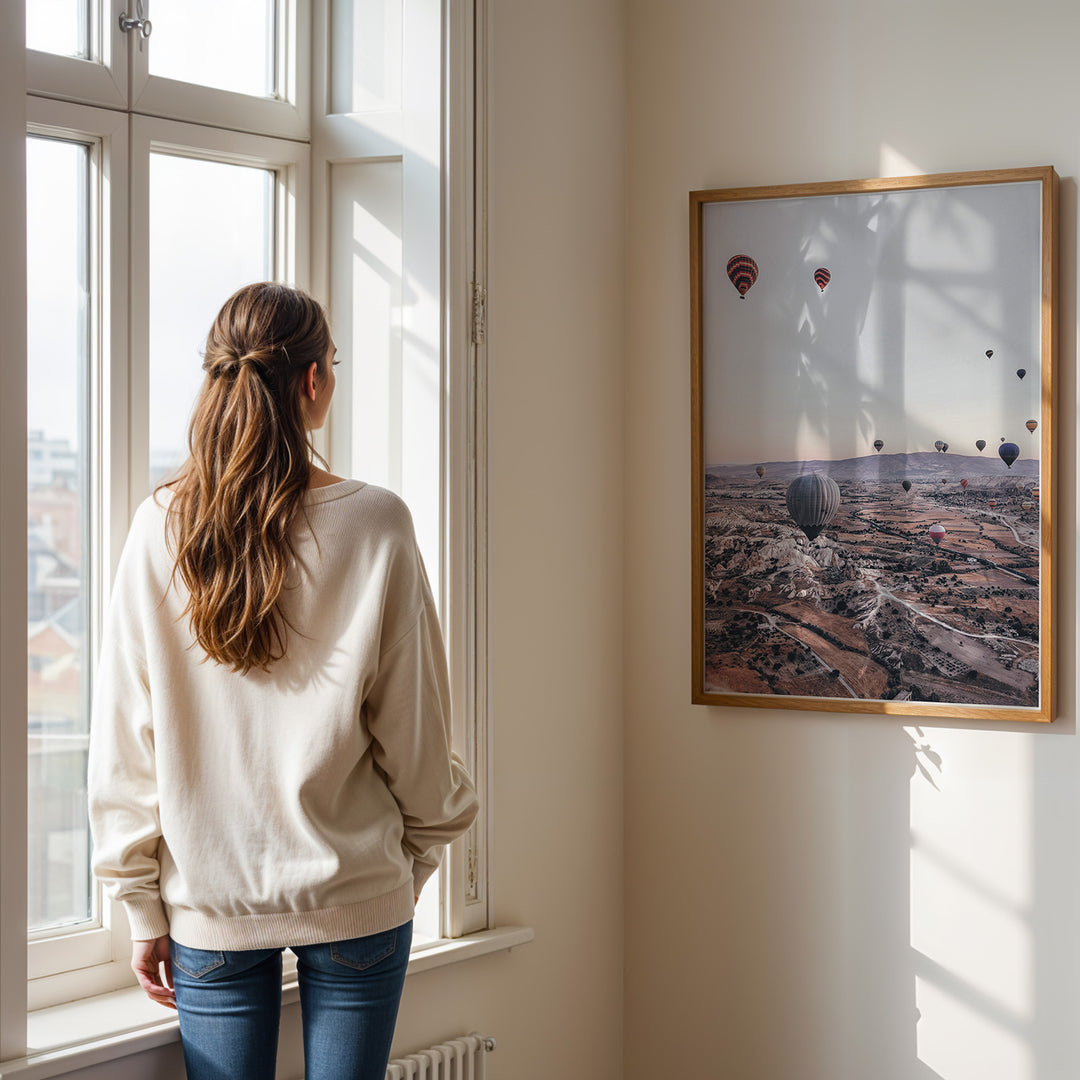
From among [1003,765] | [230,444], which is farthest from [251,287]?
[1003,765]

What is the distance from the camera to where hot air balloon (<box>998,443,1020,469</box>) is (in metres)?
2.20

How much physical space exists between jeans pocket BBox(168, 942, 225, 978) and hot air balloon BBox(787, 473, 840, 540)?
141cm

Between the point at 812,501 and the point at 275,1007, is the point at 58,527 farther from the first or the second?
the point at 812,501

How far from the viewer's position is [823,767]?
7.67 ft

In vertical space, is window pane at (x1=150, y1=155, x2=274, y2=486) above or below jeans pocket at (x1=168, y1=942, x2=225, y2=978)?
above

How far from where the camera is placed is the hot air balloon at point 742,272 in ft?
7.78

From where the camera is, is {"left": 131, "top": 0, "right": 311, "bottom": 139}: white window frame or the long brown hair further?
{"left": 131, "top": 0, "right": 311, "bottom": 139}: white window frame

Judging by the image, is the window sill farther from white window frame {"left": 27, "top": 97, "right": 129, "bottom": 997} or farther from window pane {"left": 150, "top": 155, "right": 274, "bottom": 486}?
window pane {"left": 150, "top": 155, "right": 274, "bottom": 486}

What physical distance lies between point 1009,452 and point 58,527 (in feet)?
5.58

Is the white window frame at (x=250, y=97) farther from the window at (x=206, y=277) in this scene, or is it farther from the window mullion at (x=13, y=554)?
the window mullion at (x=13, y=554)

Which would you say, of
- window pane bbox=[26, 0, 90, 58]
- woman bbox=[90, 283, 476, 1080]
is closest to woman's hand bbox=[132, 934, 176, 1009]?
woman bbox=[90, 283, 476, 1080]

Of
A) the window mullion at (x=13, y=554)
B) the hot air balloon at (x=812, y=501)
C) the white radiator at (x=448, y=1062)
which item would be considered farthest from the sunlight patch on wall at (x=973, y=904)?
the window mullion at (x=13, y=554)

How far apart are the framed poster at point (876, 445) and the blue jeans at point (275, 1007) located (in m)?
1.10

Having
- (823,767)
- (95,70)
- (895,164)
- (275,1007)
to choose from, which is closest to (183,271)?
(95,70)
